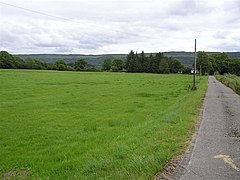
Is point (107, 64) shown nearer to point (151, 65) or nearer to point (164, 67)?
point (151, 65)

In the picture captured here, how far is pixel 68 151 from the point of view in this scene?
35.5 ft

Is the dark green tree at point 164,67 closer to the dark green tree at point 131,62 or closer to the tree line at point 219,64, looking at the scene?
the dark green tree at point 131,62

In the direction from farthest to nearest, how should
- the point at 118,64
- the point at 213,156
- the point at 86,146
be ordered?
the point at 118,64 → the point at 86,146 → the point at 213,156

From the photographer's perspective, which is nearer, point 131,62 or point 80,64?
point 80,64

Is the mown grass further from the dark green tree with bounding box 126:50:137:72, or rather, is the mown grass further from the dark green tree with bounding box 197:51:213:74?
the dark green tree with bounding box 126:50:137:72

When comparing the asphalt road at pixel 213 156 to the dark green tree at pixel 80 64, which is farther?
the dark green tree at pixel 80 64

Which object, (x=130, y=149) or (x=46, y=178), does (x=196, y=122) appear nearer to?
(x=130, y=149)

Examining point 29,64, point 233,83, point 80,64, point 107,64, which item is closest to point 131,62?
point 107,64

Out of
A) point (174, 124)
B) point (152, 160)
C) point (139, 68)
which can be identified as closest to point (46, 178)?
point (152, 160)

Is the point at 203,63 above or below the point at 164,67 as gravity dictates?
above

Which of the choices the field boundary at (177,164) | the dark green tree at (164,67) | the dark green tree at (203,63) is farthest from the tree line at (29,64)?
the field boundary at (177,164)

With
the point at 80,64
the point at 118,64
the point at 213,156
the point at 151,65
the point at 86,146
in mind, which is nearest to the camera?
the point at 213,156

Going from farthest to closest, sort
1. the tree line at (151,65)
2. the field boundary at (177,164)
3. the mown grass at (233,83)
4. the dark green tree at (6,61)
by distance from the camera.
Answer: the tree line at (151,65)
the dark green tree at (6,61)
the mown grass at (233,83)
the field boundary at (177,164)

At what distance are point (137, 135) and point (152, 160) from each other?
14.2 feet
